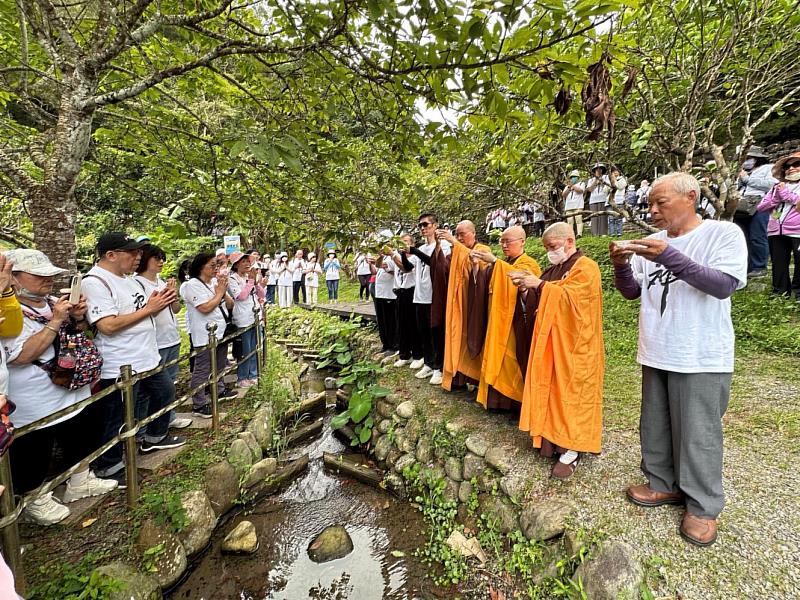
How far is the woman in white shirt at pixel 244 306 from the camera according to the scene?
5.25 metres

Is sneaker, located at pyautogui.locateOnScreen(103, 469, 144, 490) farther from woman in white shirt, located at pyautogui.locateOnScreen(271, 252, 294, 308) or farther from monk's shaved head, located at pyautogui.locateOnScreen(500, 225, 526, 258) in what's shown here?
woman in white shirt, located at pyautogui.locateOnScreen(271, 252, 294, 308)

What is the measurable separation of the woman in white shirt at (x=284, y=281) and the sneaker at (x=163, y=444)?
882 centimetres

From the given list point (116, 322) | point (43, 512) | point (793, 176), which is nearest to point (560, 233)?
point (116, 322)

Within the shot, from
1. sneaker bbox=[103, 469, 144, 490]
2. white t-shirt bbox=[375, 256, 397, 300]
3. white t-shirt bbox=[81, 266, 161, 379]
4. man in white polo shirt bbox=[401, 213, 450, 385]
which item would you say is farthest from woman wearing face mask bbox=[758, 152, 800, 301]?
sneaker bbox=[103, 469, 144, 490]

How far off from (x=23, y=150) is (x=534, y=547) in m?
5.22

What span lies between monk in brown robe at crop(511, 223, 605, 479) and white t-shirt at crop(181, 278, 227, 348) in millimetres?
3275

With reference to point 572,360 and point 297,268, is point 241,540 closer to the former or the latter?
point 572,360

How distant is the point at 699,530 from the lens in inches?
92.4

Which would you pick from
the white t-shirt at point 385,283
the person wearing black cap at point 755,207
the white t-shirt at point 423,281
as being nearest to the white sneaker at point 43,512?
the white t-shirt at point 423,281

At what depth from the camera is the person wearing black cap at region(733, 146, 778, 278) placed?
21.0ft

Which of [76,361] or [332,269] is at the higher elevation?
[332,269]

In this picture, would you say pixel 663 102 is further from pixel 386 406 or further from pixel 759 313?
pixel 386 406

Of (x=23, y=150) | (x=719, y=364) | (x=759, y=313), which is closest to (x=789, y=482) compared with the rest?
(x=719, y=364)

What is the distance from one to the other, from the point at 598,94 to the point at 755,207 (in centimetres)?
637
